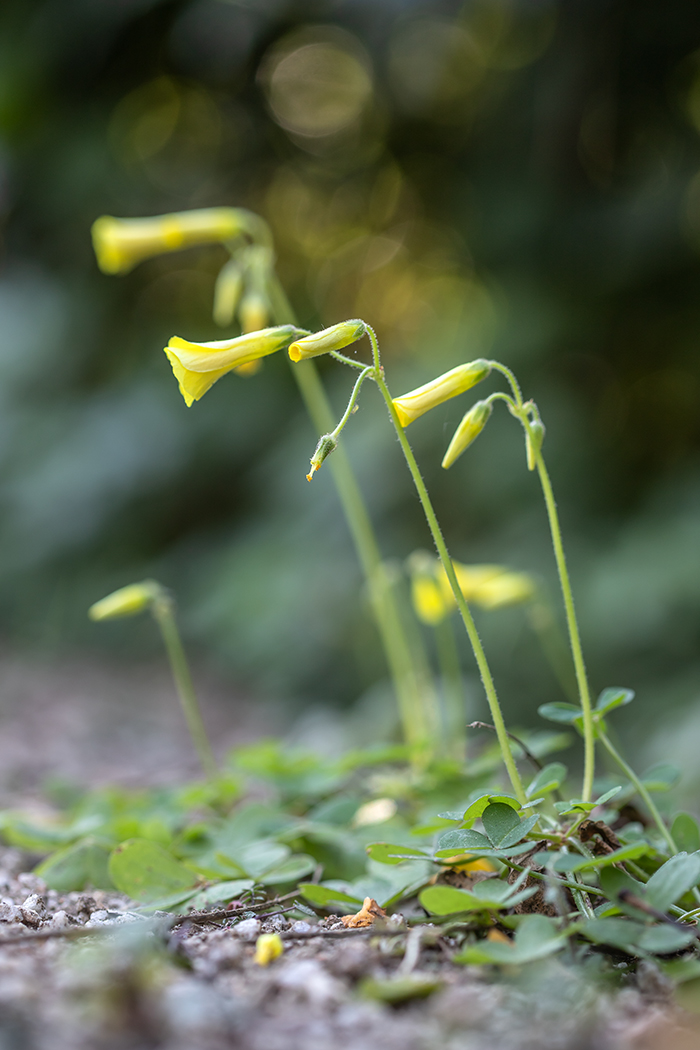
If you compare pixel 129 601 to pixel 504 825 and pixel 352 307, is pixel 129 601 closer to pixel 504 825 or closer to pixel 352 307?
pixel 504 825

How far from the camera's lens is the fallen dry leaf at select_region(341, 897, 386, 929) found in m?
1.09

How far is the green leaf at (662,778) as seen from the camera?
128 centimetres

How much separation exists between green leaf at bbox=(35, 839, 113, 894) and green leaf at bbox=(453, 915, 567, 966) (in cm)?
67

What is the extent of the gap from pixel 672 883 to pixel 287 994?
428 millimetres

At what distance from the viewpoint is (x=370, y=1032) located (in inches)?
29.8

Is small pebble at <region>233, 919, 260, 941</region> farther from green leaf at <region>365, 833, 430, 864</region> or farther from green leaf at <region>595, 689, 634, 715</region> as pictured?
green leaf at <region>595, 689, 634, 715</region>

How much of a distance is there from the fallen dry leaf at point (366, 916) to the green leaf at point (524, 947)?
0.76ft

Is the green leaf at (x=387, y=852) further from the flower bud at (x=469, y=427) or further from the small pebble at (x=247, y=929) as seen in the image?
the flower bud at (x=469, y=427)

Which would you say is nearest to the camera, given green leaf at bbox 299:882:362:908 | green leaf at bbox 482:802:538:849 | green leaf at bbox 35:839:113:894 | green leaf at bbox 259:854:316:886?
green leaf at bbox 482:802:538:849

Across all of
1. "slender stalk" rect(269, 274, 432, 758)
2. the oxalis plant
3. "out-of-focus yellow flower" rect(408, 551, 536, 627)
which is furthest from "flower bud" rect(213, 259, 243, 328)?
"out-of-focus yellow flower" rect(408, 551, 536, 627)

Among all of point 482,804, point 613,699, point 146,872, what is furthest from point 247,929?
point 613,699

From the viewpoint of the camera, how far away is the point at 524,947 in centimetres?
85

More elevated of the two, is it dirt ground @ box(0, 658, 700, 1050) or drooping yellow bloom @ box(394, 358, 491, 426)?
drooping yellow bloom @ box(394, 358, 491, 426)

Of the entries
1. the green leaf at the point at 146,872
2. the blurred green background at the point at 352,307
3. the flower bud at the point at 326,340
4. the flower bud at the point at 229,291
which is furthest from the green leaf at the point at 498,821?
the blurred green background at the point at 352,307
